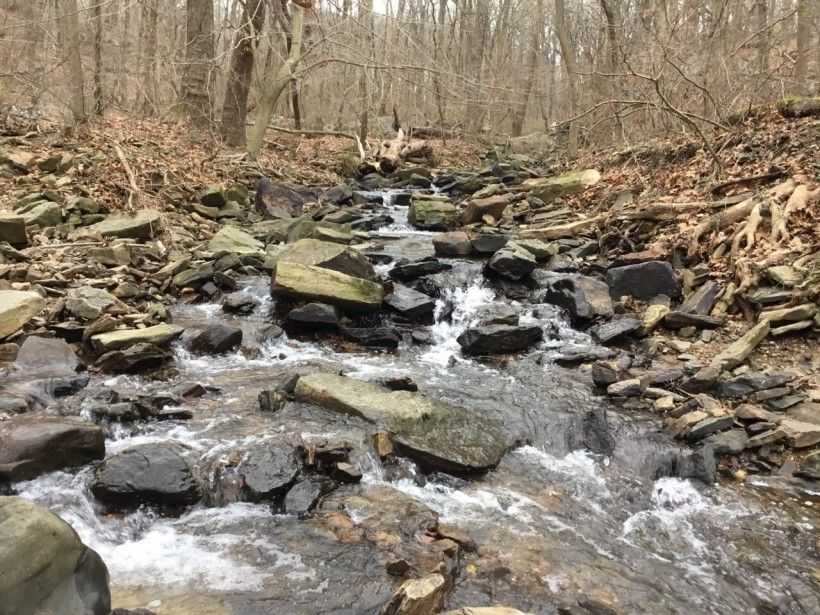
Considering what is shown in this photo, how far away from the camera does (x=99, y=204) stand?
9508 millimetres

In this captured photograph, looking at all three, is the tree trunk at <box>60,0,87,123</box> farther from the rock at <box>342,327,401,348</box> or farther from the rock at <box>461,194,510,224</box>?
the rock at <box>342,327,401,348</box>

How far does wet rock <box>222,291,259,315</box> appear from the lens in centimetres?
778

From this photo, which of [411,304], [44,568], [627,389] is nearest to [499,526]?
[627,389]

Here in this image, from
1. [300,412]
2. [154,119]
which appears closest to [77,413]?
[300,412]

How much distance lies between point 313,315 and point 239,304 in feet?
3.81

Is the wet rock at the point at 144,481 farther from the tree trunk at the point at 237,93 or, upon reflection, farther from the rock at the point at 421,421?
the tree trunk at the point at 237,93

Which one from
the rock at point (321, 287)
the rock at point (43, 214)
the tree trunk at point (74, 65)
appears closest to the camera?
the rock at point (321, 287)

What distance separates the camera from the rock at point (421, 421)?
473 cm

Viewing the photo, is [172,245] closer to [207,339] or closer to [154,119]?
[207,339]

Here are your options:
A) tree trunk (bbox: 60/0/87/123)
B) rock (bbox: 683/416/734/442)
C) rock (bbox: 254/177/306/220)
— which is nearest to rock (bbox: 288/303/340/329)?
rock (bbox: 683/416/734/442)

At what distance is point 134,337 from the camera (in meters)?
6.20

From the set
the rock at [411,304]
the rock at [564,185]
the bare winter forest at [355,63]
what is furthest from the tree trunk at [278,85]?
the rock at [411,304]

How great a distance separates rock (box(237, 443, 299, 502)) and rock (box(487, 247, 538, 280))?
210 inches

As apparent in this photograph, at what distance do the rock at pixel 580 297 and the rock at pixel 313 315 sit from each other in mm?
3072
